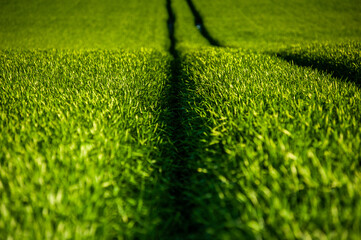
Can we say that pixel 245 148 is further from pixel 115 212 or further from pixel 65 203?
pixel 65 203

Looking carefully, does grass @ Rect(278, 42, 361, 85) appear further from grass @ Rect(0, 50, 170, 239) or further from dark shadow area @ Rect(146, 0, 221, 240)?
grass @ Rect(0, 50, 170, 239)

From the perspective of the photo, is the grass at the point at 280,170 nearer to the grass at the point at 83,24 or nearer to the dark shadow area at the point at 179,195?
the dark shadow area at the point at 179,195

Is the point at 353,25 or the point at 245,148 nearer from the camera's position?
the point at 245,148

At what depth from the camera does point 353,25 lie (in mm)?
15477

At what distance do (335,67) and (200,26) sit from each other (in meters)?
14.7

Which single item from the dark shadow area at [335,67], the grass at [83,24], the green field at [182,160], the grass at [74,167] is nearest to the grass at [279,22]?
the dark shadow area at [335,67]

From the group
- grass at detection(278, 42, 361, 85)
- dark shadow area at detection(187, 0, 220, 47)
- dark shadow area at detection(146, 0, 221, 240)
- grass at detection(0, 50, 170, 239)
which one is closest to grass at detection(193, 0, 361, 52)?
dark shadow area at detection(187, 0, 220, 47)

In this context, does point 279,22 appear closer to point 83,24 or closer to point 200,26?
point 200,26

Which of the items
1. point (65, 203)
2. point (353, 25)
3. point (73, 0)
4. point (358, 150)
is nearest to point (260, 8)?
point (353, 25)

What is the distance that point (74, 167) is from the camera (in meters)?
1.79

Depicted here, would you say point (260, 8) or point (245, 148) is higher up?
point (260, 8)

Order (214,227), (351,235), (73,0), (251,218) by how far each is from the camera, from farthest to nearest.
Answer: (73,0) → (214,227) → (251,218) → (351,235)

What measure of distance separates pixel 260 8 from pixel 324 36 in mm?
9345

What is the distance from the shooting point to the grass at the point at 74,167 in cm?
141
